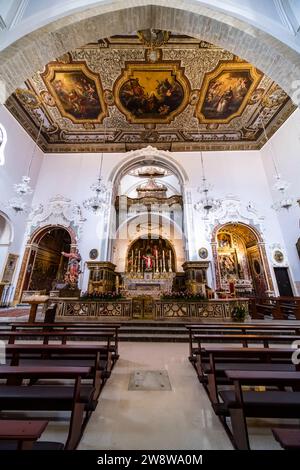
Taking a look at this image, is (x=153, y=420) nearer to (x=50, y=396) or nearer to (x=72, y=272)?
(x=50, y=396)

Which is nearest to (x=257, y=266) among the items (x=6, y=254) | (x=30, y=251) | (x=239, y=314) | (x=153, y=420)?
(x=239, y=314)

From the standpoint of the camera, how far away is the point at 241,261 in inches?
428

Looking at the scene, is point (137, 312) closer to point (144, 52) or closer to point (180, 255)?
point (180, 255)

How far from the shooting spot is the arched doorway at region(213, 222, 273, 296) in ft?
29.8

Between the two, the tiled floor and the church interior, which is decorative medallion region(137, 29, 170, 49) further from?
the tiled floor

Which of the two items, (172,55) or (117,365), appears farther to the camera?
(172,55)

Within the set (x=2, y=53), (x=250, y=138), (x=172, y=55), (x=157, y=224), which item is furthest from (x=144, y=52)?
(x=157, y=224)

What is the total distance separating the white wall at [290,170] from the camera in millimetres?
8227

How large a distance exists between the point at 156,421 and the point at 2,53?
576 centimetres

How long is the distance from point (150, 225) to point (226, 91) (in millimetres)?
8692

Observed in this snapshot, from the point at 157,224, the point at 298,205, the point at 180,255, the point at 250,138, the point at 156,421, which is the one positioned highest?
the point at 250,138

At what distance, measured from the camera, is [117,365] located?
117 inches

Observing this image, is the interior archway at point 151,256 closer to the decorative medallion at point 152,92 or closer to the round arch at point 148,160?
the round arch at point 148,160

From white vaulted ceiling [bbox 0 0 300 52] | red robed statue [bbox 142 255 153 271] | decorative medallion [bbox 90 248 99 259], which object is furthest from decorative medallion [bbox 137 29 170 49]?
red robed statue [bbox 142 255 153 271]
